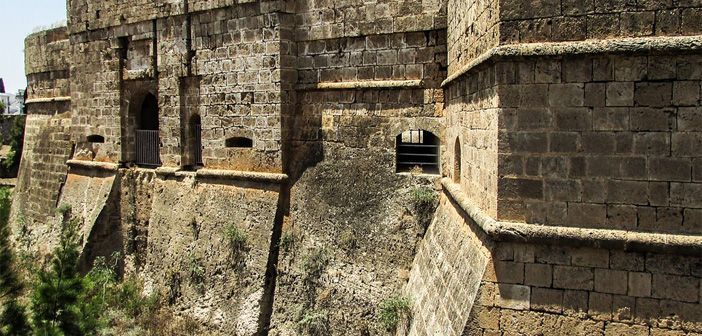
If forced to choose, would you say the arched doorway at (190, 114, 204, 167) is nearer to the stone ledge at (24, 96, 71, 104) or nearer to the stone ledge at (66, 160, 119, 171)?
the stone ledge at (66, 160, 119, 171)

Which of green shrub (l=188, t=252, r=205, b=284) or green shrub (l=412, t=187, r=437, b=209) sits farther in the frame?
green shrub (l=188, t=252, r=205, b=284)

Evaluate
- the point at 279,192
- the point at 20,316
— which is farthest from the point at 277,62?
the point at 20,316

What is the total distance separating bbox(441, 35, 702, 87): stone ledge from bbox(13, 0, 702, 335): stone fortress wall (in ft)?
0.05

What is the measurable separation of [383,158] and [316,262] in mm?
1779

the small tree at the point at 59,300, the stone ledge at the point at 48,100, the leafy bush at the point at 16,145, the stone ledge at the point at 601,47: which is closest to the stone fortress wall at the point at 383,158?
the stone ledge at the point at 601,47

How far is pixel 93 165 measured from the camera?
13.1 m

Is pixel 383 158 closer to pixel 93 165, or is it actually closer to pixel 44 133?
pixel 93 165

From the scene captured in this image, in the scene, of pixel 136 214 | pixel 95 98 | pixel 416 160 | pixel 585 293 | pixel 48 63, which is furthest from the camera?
pixel 48 63

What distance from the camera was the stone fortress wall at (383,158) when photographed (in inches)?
199

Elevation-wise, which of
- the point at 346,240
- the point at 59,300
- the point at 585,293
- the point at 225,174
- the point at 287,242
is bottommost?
the point at 59,300

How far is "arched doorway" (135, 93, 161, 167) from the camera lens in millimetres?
12359

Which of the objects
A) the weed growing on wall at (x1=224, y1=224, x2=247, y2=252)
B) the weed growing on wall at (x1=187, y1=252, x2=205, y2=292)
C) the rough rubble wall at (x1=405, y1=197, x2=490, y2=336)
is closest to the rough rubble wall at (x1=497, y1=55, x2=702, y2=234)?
the rough rubble wall at (x1=405, y1=197, x2=490, y2=336)

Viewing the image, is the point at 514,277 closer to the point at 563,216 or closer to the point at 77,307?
the point at 563,216

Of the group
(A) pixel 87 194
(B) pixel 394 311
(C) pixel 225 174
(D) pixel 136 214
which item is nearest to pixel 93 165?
(A) pixel 87 194
